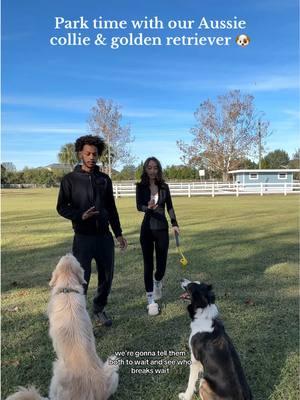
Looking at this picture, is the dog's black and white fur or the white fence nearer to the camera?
the dog's black and white fur

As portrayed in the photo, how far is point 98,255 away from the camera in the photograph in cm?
503

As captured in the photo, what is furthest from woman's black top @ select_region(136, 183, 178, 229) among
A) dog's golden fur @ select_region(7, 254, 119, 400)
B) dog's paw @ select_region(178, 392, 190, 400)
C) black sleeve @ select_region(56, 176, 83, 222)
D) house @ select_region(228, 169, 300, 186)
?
house @ select_region(228, 169, 300, 186)

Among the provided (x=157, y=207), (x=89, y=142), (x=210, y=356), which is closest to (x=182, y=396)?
(x=210, y=356)

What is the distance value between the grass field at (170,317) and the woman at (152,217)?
23.7 inches

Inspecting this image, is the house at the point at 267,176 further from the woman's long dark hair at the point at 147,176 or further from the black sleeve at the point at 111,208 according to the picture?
the black sleeve at the point at 111,208

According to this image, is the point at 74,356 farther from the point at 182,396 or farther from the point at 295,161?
the point at 295,161

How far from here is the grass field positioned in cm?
412

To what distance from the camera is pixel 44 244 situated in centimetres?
1152

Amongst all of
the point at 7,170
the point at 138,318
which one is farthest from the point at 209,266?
the point at 7,170

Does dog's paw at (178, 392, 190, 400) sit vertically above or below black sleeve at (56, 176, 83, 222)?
below

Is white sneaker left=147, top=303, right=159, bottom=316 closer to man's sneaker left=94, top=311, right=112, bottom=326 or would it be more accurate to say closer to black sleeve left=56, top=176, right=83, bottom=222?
man's sneaker left=94, top=311, right=112, bottom=326

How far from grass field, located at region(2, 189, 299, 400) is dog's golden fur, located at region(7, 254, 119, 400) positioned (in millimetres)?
545

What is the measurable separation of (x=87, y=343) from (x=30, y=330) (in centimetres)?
216

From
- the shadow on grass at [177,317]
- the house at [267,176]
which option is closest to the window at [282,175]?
the house at [267,176]
